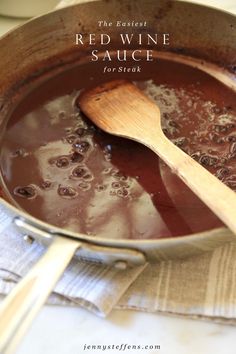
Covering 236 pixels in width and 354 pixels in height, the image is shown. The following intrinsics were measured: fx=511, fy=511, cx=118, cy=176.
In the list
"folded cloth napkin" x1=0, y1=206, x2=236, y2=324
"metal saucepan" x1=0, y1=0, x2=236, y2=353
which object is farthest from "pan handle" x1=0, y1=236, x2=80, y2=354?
"metal saucepan" x1=0, y1=0, x2=236, y2=353

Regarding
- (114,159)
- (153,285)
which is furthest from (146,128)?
(153,285)

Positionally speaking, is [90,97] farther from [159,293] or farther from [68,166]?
[159,293]

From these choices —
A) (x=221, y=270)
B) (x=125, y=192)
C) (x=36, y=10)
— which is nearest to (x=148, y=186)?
(x=125, y=192)

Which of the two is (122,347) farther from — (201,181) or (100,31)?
(100,31)

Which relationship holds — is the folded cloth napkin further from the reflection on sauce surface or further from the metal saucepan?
the metal saucepan

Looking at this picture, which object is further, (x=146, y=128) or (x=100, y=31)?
(x=100, y=31)
